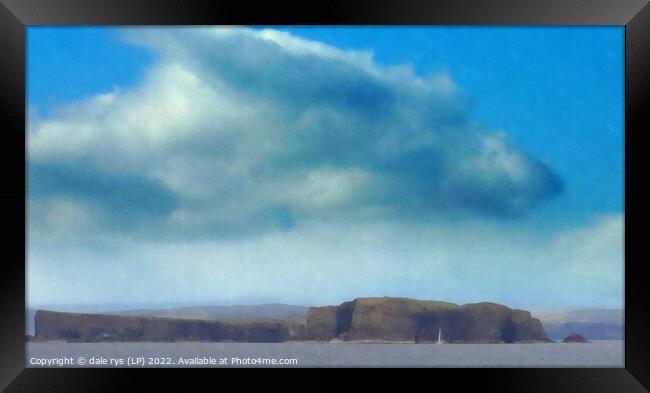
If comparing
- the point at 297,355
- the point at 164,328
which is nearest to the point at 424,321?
the point at 297,355

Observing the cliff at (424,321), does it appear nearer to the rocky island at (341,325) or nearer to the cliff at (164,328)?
the rocky island at (341,325)

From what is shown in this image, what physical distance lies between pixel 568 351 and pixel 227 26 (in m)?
5.18

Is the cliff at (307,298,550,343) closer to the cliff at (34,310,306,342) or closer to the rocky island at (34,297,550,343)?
the rocky island at (34,297,550,343)

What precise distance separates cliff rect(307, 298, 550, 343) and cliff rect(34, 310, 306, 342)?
18.5 inches

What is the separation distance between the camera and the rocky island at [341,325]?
6777mm

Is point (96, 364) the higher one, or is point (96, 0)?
point (96, 0)

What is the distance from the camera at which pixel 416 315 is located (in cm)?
822

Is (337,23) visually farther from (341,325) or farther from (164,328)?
(341,325)

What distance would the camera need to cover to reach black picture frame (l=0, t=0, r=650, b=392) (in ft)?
11.9

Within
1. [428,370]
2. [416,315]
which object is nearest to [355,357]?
[416,315]

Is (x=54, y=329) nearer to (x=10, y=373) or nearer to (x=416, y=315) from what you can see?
(x=10, y=373)

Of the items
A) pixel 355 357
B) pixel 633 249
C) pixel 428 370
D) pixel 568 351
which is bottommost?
pixel 355 357

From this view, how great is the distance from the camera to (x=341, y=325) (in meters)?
9.15

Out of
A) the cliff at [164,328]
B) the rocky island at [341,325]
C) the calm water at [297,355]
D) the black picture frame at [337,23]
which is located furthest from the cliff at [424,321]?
the black picture frame at [337,23]
